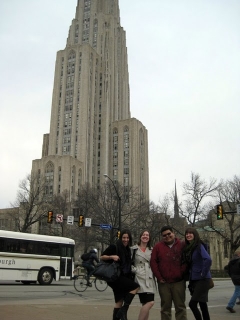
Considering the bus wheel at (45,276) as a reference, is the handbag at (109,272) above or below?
above

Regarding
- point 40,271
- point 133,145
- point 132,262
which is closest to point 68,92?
point 133,145

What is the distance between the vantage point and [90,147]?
385 ft

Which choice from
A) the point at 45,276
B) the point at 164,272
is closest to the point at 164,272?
the point at 164,272

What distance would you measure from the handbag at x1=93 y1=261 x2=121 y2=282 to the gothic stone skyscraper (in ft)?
311

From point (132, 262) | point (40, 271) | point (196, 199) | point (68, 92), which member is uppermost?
point (68, 92)

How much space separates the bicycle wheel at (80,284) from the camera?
15430mm

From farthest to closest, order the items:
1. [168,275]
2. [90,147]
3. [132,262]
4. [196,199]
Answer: [90,147]
[196,199]
[132,262]
[168,275]

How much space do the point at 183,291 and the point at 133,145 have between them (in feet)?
373

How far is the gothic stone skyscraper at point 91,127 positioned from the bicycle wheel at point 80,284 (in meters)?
85.0

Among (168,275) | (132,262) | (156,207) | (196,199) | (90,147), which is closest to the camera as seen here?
(168,275)

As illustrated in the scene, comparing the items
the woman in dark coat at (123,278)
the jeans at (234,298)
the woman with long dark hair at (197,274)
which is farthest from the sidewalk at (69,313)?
the woman with long dark hair at (197,274)

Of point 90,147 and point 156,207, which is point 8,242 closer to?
point 156,207

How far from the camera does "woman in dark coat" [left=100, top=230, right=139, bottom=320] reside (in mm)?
5922

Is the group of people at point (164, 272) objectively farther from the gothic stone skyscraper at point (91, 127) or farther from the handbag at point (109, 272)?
the gothic stone skyscraper at point (91, 127)
